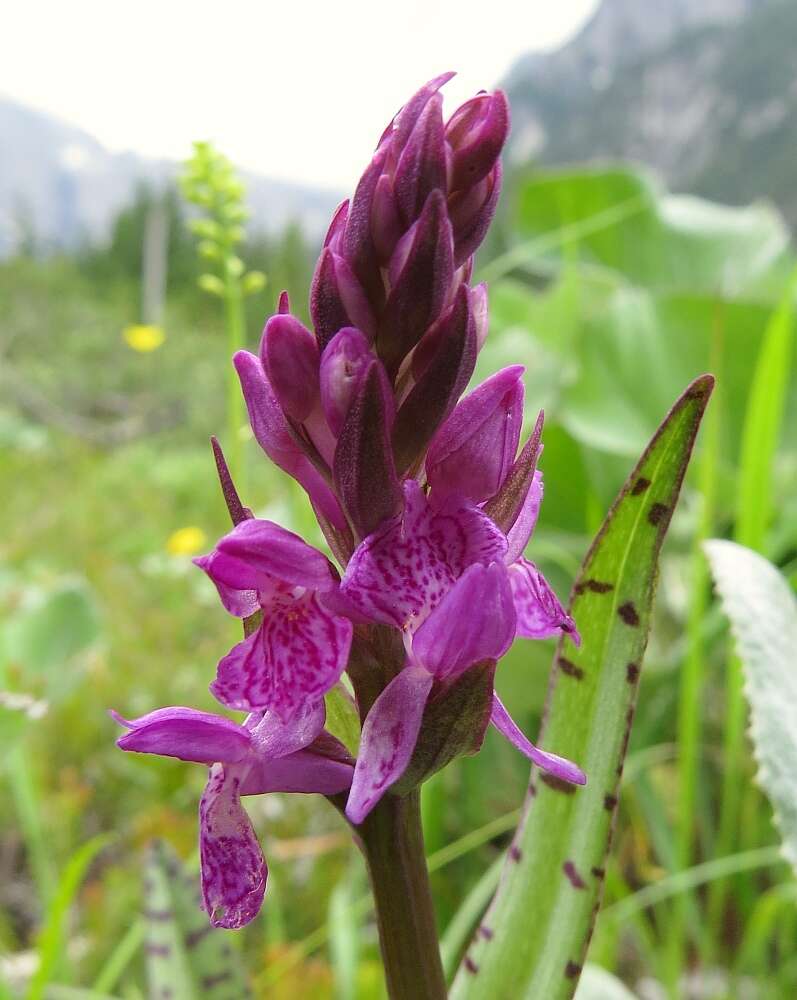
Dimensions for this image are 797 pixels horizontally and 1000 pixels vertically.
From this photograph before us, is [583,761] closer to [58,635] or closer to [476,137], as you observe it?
[476,137]

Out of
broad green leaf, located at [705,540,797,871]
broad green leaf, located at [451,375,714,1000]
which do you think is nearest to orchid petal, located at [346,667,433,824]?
broad green leaf, located at [451,375,714,1000]

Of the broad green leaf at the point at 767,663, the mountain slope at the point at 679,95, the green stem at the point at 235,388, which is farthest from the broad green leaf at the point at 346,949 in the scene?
the mountain slope at the point at 679,95

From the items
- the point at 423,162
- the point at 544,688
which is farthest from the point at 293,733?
the point at 544,688

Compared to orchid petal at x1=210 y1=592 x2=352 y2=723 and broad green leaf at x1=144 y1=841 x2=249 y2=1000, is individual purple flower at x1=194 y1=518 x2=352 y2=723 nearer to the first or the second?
orchid petal at x1=210 y1=592 x2=352 y2=723

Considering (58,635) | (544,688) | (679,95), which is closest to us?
(544,688)

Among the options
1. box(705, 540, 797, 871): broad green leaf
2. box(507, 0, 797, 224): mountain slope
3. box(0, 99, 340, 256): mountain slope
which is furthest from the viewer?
box(0, 99, 340, 256): mountain slope

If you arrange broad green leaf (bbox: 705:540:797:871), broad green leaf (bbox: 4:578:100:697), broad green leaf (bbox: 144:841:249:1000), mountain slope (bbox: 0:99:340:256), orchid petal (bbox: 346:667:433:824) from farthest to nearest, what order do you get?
mountain slope (bbox: 0:99:340:256)
broad green leaf (bbox: 4:578:100:697)
broad green leaf (bbox: 144:841:249:1000)
broad green leaf (bbox: 705:540:797:871)
orchid petal (bbox: 346:667:433:824)

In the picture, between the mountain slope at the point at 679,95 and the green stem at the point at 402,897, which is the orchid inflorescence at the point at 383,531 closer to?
the green stem at the point at 402,897
